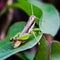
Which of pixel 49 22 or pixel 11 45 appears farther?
pixel 49 22

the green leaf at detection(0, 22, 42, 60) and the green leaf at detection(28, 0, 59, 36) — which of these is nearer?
the green leaf at detection(0, 22, 42, 60)

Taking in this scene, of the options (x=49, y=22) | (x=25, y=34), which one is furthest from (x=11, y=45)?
(x=49, y=22)

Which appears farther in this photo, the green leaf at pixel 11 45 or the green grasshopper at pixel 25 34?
the green grasshopper at pixel 25 34

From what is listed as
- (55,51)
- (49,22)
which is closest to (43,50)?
(55,51)

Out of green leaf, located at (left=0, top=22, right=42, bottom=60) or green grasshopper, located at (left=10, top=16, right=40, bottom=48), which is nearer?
green leaf, located at (left=0, top=22, right=42, bottom=60)

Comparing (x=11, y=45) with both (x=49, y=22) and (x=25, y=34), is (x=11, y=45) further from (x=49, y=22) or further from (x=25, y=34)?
(x=49, y=22)

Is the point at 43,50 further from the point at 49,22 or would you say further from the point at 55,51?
the point at 49,22

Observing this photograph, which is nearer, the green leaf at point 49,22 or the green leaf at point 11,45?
the green leaf at point 11,45

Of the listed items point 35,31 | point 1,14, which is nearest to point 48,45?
point 35,31

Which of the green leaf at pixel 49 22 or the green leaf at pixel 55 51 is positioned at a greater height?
the green leaf at pixel 49 22

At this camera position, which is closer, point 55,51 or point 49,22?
point 55,51

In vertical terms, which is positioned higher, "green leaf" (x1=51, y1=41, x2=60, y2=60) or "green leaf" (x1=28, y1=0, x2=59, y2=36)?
"green leaf" (x1=28, y1=0, x2=59, y2=36)
